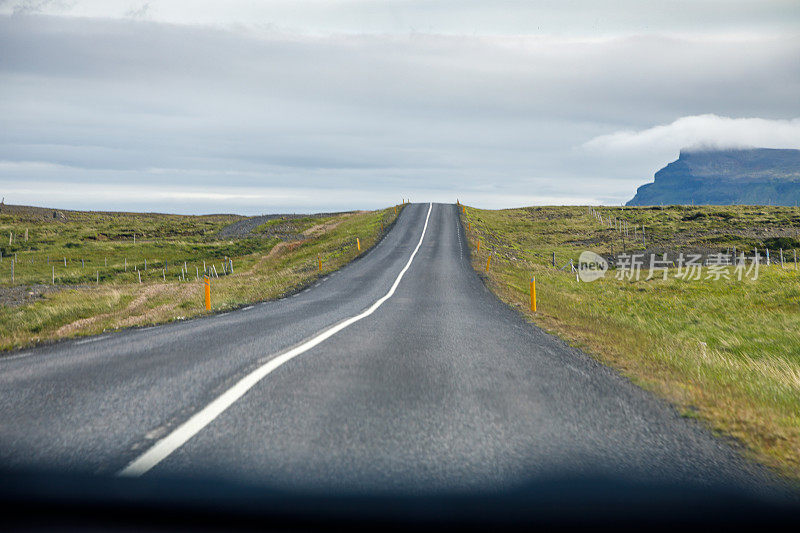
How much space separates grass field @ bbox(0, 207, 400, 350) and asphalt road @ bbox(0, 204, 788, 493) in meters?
4.25

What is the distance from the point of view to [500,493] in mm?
2787

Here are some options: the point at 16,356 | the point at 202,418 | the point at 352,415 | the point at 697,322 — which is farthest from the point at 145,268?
the point at 352,415

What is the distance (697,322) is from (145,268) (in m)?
39.5

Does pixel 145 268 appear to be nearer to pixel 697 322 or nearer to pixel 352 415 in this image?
pixel 697 322

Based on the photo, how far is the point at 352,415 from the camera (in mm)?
4254

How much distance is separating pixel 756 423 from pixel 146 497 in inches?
188

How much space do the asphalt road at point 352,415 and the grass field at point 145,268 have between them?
4250 millimetres

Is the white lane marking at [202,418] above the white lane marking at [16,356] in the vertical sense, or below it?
above

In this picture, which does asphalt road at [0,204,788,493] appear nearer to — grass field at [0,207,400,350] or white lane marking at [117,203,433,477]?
white lane marking at [117,203,433,477]

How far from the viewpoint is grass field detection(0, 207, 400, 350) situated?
1648 cm

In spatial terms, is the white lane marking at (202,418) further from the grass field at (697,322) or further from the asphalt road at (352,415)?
the grass field at (697,322)

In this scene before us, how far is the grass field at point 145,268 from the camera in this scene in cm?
1648

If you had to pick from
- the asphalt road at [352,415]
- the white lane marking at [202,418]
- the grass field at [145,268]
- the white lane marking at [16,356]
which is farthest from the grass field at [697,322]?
the grass field at [145,268]

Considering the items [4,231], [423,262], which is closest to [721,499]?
[423,262]
